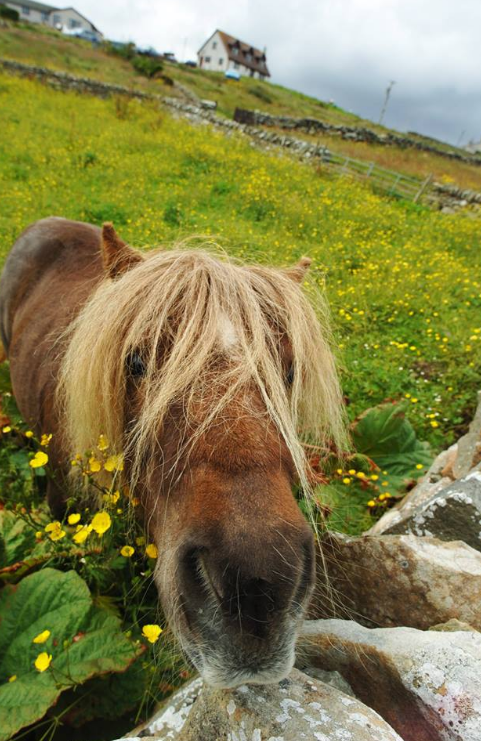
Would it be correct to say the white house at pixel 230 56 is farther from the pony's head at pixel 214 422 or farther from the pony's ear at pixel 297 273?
the pony's head at pixel 214 422

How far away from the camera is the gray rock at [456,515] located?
1.97 meters

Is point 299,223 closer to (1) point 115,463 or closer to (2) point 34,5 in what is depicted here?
(1) point 115,463

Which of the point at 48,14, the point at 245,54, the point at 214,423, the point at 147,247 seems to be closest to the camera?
the point at 214,423

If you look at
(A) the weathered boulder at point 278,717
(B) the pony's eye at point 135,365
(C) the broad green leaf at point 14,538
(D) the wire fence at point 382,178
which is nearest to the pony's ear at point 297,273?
(B) the pony's eye at point 135,365

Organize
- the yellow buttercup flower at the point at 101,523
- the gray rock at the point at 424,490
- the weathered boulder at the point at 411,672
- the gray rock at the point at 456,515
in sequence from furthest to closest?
the gray rock at the point at 424,490, the gray rock at the point at 456,515, the yellow buttercup flower at the point at 101,523, the weathered boulder at the point at 411,672

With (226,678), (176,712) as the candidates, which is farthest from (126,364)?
(176,712)

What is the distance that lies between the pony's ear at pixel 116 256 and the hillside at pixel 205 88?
2120 centimetres

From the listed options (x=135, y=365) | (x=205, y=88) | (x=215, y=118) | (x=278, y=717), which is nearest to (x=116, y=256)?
(x=135, y=365)

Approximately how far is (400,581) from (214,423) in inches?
42.6

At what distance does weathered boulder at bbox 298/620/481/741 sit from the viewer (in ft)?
3.92

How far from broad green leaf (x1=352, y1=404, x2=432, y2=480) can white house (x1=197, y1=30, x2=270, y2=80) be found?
8523cm

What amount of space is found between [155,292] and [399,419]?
2.45 metres

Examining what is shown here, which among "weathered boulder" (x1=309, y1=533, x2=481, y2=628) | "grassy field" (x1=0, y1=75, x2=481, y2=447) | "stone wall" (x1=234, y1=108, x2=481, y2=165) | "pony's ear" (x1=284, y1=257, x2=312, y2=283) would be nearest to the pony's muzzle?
"weathered boulder" (x1=309, y1=533, x2=481, y2=628)

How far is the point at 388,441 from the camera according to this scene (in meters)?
3.46
